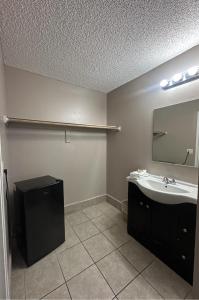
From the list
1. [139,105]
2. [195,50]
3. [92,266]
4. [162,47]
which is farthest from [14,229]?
[195,50]

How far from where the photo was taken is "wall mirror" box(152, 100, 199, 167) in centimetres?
136

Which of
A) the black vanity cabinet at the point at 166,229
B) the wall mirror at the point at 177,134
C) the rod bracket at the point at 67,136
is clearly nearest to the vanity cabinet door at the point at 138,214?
the black vanity cabinet at the point at 166,229

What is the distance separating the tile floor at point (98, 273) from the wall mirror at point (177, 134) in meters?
1.12

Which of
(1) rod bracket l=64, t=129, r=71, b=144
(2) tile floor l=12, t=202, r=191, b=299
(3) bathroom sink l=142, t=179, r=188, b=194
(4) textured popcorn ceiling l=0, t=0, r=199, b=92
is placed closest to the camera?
(4) textured popcorn ceiling l=0, t=0, r=199, b=92

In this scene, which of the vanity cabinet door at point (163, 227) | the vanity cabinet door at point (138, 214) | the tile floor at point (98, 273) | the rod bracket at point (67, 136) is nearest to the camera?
the tile floor at point (98, 273)

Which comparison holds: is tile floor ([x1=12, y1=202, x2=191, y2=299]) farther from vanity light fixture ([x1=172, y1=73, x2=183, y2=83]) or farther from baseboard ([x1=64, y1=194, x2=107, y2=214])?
vanity light fixture ([x1=172, y1=73, x2=183, y2=83])

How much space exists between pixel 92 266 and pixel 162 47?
92.3 inches

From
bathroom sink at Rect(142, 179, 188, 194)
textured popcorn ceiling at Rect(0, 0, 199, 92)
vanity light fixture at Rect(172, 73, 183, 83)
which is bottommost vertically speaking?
bathroom sink at Rect(142, 179, 188, 194)

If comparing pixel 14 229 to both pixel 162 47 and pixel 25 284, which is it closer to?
pixel 25 284

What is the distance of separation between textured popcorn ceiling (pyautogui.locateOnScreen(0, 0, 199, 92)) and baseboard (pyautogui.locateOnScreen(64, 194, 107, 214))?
83.1 inches

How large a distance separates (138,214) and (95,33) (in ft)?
6.38

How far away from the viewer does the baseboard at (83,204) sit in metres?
2.20

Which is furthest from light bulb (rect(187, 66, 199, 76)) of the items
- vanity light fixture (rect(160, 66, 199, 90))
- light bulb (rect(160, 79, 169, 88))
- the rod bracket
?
the rod bracket

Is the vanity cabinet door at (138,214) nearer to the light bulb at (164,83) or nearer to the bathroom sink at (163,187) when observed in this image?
the bathroom sink at (163,187)
